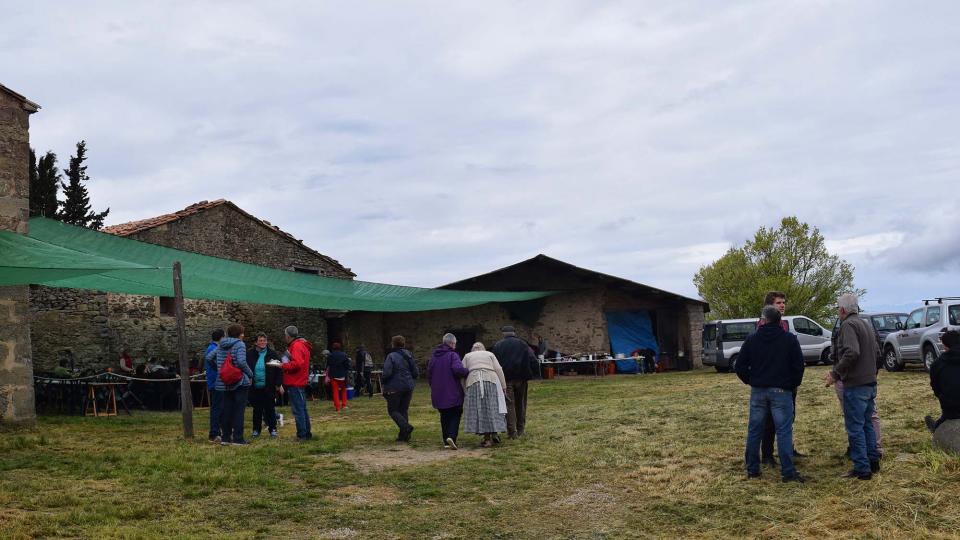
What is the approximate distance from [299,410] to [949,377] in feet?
22.9

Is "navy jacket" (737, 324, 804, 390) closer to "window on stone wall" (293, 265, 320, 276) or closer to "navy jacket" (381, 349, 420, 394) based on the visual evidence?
"navy jacket" (381, 349, 420, 394)

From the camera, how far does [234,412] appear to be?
9867mm

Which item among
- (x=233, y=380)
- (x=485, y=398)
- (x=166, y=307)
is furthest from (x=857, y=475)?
(x=166, y=307)

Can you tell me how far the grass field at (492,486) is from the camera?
607 centimetres

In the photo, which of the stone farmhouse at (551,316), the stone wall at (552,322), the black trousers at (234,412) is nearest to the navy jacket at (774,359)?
the black trousers at (234,412)

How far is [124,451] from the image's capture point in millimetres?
9414

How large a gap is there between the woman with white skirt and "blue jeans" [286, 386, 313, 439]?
210 centimetres

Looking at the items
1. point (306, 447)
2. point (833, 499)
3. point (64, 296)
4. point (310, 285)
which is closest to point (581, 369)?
point (310, 285)

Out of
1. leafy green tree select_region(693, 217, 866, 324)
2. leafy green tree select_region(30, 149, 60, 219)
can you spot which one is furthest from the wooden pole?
leafy green tree select_region(693, 217, 866, 324)

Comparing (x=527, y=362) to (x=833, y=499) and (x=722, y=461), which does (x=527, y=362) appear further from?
(x=833, y=499)

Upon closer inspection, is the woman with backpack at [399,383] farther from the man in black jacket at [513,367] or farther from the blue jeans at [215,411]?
the blue jeans at [215,411]

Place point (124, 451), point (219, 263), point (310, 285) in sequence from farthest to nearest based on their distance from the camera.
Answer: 1. point (310, 285)
2. point (219, 263)
3. point (124, 451)

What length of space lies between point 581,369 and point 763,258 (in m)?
17.8

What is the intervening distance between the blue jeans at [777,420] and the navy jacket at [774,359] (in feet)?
0.28
